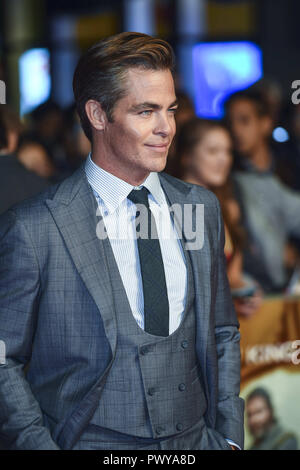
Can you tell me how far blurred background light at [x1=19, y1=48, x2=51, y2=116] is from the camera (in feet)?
40.6

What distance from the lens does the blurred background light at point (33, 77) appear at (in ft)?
40.6

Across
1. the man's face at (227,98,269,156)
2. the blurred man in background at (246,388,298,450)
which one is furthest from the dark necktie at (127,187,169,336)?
the man's face at (227,98,269,156)

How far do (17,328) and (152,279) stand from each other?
0.41m

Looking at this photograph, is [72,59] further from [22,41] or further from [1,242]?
[1,242]

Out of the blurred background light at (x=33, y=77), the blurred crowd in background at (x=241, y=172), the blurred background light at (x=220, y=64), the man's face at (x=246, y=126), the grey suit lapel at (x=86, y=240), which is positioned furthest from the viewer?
the blurred background light at (x=33, y=77)

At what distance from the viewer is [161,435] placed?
2.14 m

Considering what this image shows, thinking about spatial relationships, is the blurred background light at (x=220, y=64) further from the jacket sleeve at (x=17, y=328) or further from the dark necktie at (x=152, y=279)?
the jacket sleeve at (x=17, y=328)

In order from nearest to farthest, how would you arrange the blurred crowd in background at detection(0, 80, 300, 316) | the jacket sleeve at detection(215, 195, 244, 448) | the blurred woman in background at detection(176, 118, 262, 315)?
the jacket sleeve at detection(215, 195, 244, 448)
the blurred crowd in background at detection(0, 80, 300, 316)
the blurred woman in background at detection(176, 118, 262, 315)

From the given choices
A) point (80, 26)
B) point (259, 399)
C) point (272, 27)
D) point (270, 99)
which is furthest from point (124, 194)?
point (80, 26)

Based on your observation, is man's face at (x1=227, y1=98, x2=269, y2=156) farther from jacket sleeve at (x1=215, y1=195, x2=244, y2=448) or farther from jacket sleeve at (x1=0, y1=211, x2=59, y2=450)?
jacket sleeve at (x1=0, y1=211, x2=59, y2=450)

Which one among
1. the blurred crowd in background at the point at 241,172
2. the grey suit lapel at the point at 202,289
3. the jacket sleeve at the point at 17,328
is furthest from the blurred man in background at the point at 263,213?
the jacket sleeve at the point at 17,328

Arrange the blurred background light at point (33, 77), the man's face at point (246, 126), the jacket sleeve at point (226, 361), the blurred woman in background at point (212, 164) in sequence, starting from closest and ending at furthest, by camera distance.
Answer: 1. the jacket sleeve at point (226, 361)
2. the blurred woman in background at point (212, 164)
3. the man's face at point (246, 126)
4. the blurred background light at point (33, 77)

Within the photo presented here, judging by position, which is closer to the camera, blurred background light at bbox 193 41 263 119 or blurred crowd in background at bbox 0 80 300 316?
blurred crowd in background at bbox 0 80 300 316

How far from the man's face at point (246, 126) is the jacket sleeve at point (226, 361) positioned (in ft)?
8.98
